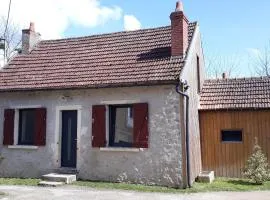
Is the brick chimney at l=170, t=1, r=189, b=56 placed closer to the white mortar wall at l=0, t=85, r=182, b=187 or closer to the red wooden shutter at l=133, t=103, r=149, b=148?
the white mortar wall at l=0, t=85, r=182, b=187

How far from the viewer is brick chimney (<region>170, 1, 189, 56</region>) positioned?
13.2m

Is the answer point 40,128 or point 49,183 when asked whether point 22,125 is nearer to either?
point 40,128

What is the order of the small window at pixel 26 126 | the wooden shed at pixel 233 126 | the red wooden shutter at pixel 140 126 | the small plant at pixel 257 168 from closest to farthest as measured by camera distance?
the small plant at pixel 257 168, the red wooden shutter at pixel 140 126, the wooden shed at pixel 233 126, the small window at pixel 26 126

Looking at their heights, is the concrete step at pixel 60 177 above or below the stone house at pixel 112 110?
below

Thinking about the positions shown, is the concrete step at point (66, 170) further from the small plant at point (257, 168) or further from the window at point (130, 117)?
the small plant at point (257, 168)

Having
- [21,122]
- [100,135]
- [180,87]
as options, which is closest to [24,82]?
[21,122]

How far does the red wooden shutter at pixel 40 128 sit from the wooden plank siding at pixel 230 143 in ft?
20.5

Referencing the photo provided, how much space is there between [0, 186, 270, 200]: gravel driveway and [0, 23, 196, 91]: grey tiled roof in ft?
12.5

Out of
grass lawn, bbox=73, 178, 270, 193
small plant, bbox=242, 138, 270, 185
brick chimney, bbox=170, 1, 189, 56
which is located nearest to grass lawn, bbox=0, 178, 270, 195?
grass lawn, bbox=73, 178, 270, 193

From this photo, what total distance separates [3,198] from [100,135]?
4040 mm

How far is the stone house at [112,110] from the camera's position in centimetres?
1240

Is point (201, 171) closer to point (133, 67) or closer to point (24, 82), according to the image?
point (133, 67)

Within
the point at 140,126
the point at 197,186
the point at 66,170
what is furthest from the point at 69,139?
the point at 197,186

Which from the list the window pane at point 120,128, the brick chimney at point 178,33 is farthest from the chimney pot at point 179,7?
the window pane at point 120,128
